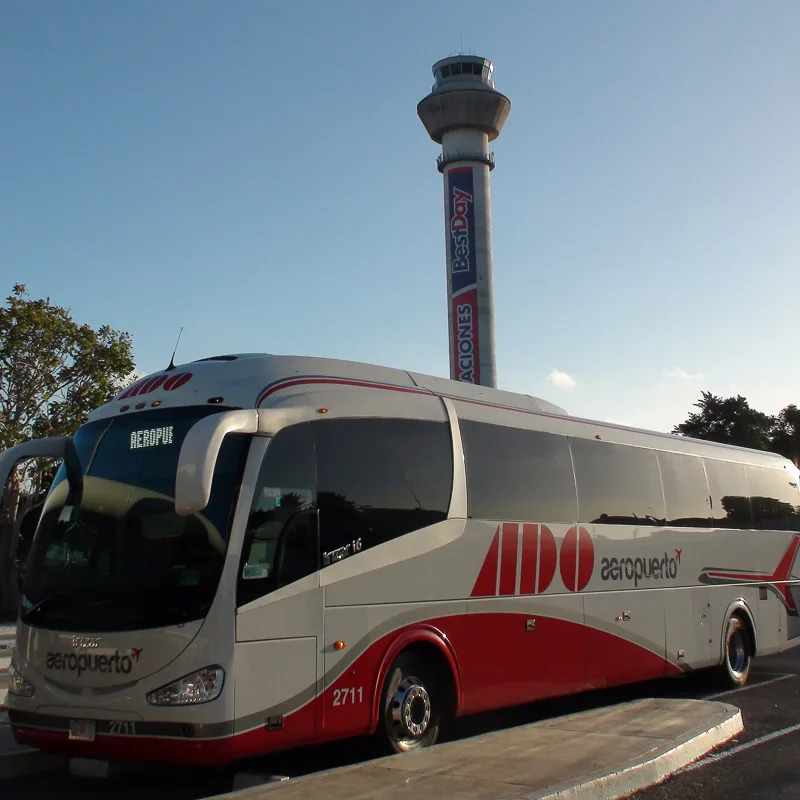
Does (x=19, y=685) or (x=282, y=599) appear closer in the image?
(x=282, y=599)

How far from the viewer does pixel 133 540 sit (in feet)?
24.0

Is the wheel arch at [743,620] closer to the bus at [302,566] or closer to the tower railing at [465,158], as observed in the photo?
the bus at [302,566]

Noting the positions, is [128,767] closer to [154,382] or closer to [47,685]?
[47,685]

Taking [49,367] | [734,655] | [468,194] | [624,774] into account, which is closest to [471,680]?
[624,774]

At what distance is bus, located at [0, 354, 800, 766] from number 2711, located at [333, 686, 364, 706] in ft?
0.05

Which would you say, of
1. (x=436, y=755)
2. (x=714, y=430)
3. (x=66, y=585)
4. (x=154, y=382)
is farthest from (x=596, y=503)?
(x=714, y=430)

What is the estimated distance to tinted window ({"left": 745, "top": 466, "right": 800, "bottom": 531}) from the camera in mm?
15828

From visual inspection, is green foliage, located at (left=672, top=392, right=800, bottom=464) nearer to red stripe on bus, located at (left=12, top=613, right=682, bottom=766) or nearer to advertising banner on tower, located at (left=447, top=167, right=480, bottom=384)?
advertising banner on tower, located at (left=447, top=167, right=480, bottom=384)

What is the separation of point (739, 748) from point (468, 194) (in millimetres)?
59609

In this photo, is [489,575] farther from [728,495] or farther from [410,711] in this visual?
[728,495]

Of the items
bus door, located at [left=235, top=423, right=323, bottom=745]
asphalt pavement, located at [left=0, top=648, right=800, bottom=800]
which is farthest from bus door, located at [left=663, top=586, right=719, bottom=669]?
bus door, located at [left=235, top=423, right=323, bottom=745]

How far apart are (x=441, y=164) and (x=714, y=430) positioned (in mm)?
28098

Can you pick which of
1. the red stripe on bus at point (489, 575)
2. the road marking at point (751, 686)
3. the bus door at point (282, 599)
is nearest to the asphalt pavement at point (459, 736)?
the bus door at point (282, 599)

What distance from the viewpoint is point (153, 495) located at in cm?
744
